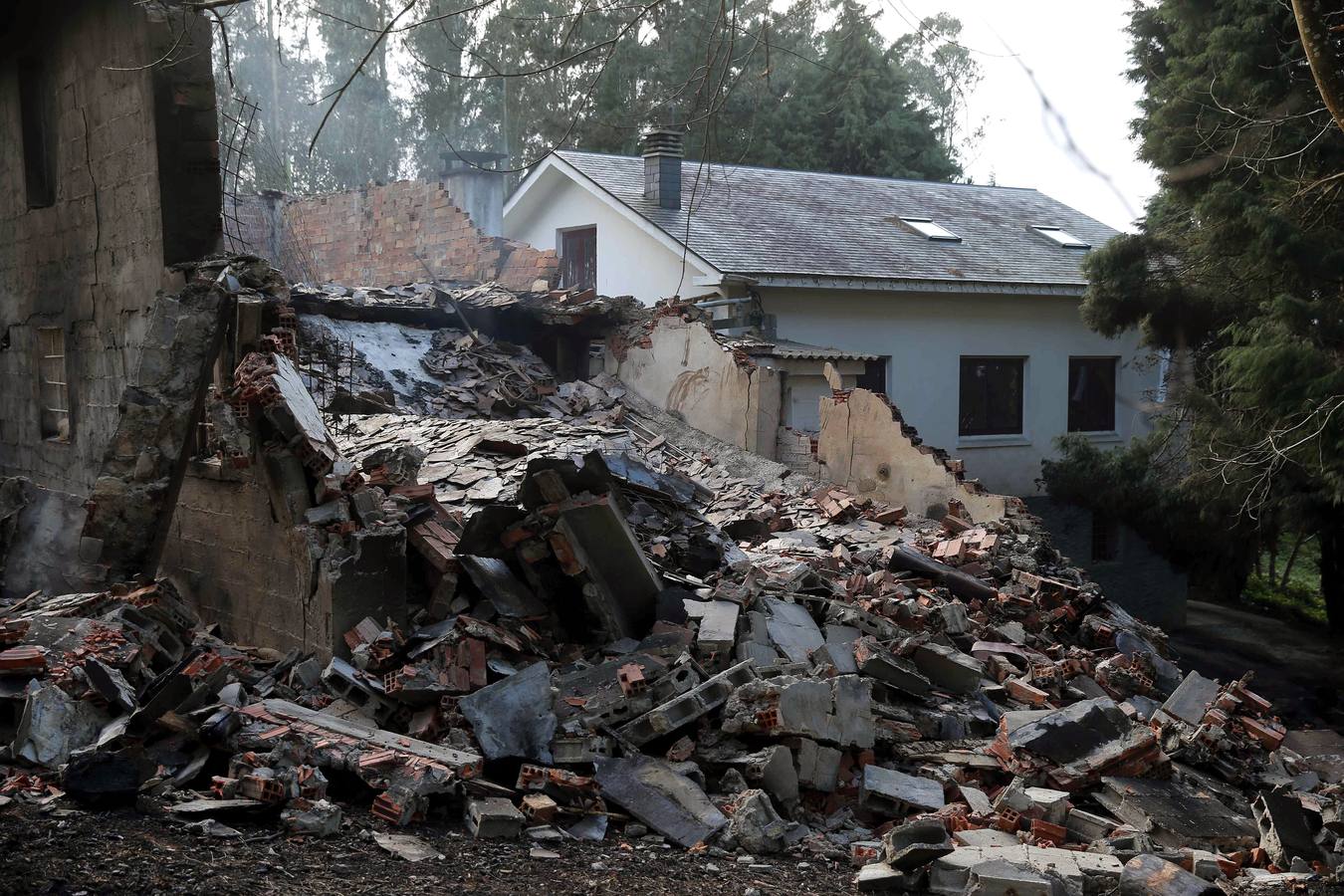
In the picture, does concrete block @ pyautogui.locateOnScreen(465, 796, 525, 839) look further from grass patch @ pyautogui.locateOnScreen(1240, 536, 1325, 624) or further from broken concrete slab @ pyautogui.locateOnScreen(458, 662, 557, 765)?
grass patch @ pyautogui.locateOnScreen(1240, 536, 1325, 624)

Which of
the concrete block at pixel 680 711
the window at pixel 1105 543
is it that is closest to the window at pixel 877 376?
the window at pixel 1105 543

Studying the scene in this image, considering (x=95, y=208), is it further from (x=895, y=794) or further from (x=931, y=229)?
(x=931, y=229)

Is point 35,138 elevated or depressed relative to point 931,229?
depressed

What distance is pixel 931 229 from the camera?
22469 mm

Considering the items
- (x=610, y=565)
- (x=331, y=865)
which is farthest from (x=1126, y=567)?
(x=331, y=865)

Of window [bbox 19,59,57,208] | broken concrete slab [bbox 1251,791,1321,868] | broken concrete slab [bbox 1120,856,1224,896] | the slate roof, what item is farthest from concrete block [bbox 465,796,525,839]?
the slate roof

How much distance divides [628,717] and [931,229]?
57.0 feet

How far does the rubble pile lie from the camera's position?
19.5 feet

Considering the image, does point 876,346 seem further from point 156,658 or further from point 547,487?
point 156,658

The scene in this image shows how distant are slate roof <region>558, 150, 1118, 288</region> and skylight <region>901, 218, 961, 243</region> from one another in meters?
0.13

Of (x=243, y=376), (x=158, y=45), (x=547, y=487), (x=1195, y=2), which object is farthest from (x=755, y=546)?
(x=1195, y=2)

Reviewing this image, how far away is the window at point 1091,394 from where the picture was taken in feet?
74.2

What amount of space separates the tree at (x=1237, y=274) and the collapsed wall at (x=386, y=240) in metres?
9.82

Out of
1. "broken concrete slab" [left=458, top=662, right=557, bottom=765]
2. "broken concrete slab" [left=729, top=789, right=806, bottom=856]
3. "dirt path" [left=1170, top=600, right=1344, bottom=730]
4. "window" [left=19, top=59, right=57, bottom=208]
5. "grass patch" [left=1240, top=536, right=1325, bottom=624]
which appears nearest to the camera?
"broken concrete slab" [left=729, top=789, right=806, bottom=856]
